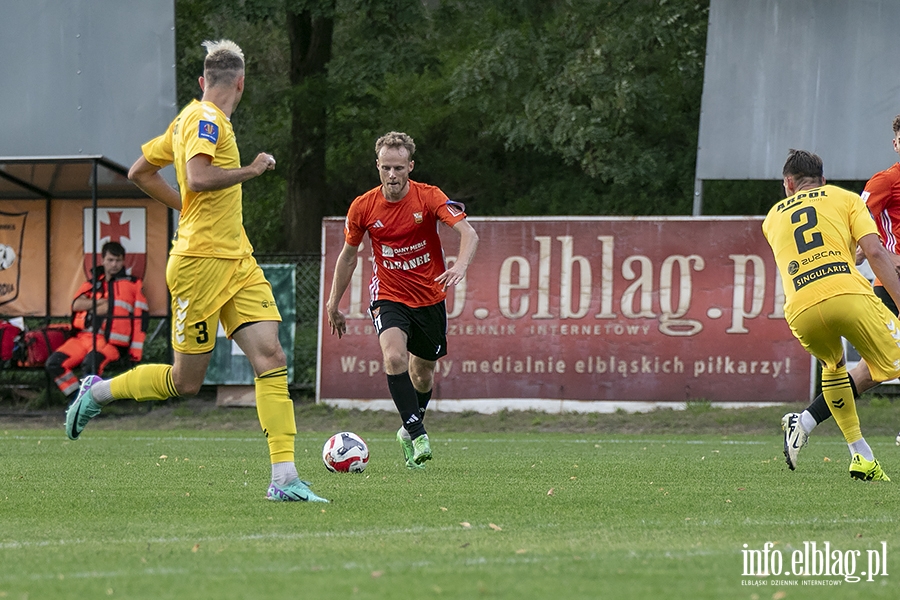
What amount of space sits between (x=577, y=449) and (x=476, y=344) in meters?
4.50

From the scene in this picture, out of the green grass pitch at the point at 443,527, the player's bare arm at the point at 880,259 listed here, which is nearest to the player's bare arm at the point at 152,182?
the green grass pitch at the point at 443,527

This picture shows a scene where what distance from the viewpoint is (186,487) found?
713cm

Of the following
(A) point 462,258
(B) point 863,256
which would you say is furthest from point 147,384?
(B) point 863,256

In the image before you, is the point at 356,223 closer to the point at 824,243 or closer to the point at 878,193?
the point at 824,243

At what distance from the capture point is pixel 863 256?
7.75m

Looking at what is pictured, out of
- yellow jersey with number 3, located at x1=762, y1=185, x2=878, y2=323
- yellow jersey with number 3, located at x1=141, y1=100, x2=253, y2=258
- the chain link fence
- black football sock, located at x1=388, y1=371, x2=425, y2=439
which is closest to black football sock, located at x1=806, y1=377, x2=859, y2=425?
yellow jersey with number 3, located at x1=762, y1=185, x2=878, y2=323

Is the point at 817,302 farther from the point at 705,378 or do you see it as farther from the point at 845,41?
the point at 845,41

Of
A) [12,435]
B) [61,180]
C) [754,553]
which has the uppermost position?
[61,180]

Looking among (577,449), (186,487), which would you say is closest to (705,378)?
(577,449)

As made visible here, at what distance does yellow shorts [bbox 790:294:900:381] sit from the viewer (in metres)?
7.13

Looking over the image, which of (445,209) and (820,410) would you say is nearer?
(820,410)

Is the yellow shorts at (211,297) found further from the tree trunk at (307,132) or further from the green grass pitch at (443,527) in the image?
the tree trunk at (307,132)

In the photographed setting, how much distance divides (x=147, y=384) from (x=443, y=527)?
83.7 inches

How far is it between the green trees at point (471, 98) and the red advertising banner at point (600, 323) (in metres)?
4.66
